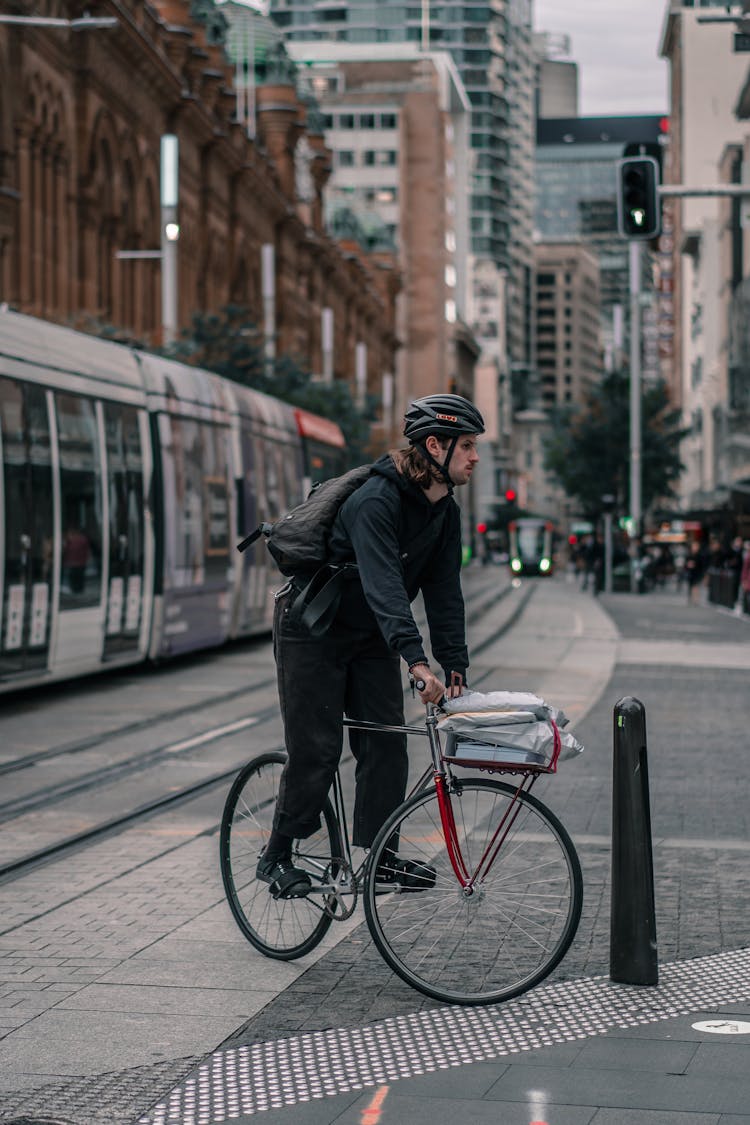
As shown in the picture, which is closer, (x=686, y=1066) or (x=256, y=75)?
(x=686, y=1066)

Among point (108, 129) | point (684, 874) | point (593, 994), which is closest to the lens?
point (593, 994)

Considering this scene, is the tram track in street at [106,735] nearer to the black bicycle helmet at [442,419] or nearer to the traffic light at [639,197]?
the black bicycle helmet at [442,419]

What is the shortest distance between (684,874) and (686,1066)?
3.12 meters

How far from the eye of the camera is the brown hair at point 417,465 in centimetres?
588

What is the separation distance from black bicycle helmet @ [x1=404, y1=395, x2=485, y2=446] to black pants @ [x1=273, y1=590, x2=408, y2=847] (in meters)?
0.69

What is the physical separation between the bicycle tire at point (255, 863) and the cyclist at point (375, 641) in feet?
0.23

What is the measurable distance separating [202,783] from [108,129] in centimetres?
3472

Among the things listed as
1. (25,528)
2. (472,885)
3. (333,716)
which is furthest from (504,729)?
(25,528)

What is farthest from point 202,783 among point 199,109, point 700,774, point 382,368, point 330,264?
point 382,368

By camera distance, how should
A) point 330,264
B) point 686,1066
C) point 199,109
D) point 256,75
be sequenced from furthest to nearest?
point 330,264 → point 256,75 → point 199,109 → point 686,1066

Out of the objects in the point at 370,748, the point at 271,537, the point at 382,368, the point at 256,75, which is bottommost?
the point at 370,748

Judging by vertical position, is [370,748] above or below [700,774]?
above

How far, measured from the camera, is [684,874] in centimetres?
812

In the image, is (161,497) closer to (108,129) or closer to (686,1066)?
(686,1066)
